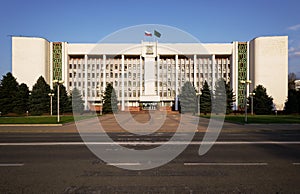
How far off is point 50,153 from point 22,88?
57134 millimetres

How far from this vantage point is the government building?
8369 centimetres

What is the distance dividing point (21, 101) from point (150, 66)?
42448mm

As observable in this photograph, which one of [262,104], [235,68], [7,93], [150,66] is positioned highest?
[150,66]

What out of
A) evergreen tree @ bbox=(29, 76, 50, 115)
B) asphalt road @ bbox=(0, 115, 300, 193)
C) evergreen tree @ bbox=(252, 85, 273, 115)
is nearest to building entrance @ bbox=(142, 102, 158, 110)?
evergreen tree @ bbox=(29, 76, 50, 115)

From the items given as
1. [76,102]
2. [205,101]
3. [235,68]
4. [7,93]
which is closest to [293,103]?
[205,101]

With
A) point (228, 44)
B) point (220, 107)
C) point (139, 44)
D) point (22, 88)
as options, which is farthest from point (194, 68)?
point (22, 88)

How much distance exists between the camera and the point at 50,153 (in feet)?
34.7

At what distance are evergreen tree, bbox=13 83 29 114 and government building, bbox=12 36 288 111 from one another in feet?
79.8

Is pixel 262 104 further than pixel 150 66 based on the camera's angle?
No

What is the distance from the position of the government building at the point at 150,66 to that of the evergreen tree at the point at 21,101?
2432 centimetres

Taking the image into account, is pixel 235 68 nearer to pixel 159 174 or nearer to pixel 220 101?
pixel 220 101

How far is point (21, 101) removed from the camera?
58.2 meters

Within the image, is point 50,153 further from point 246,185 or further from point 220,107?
point 220,107

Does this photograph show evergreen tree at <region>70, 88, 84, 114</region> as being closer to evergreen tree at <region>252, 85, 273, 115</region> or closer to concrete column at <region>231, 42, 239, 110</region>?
evergreen tree at <region>252, 85, 273, 115</region>
